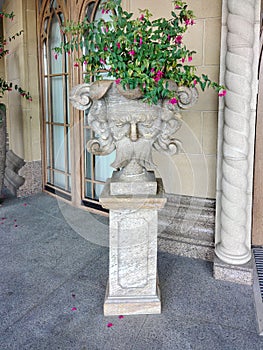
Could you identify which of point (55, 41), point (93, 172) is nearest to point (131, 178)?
point (93, 172)

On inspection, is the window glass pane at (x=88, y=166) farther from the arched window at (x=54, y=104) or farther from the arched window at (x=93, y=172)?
the arched window at (x=54, y=104)

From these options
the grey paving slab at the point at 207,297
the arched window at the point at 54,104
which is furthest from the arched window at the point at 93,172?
the grey paving slab at the point at 207,297

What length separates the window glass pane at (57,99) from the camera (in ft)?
13.1

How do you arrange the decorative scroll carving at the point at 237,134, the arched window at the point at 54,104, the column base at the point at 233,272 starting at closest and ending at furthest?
1. the decorative scroll carving at the point at 237,134
2. the column base at the point at 233,272
3. the arched window at the point at 54,104

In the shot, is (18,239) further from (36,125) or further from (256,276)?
(256,276)

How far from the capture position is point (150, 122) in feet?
5.82

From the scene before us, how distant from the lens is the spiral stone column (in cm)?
209

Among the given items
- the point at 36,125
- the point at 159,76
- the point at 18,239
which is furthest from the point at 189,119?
the point at 36,125

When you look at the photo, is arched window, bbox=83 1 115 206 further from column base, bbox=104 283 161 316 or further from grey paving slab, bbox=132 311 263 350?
grey paving slab, bbox=132 311 263 350

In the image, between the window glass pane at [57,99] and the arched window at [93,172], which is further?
the window glass pane at [57,99]

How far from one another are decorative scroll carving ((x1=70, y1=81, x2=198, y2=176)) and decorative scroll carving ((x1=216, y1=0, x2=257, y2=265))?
1.75 feet

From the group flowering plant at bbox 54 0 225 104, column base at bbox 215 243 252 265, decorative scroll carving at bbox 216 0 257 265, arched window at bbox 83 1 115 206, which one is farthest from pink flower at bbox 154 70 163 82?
arched window at bbox 83 1 115 206

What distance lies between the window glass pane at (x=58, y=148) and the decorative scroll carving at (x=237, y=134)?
229cm

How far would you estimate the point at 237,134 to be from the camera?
2.17 m
